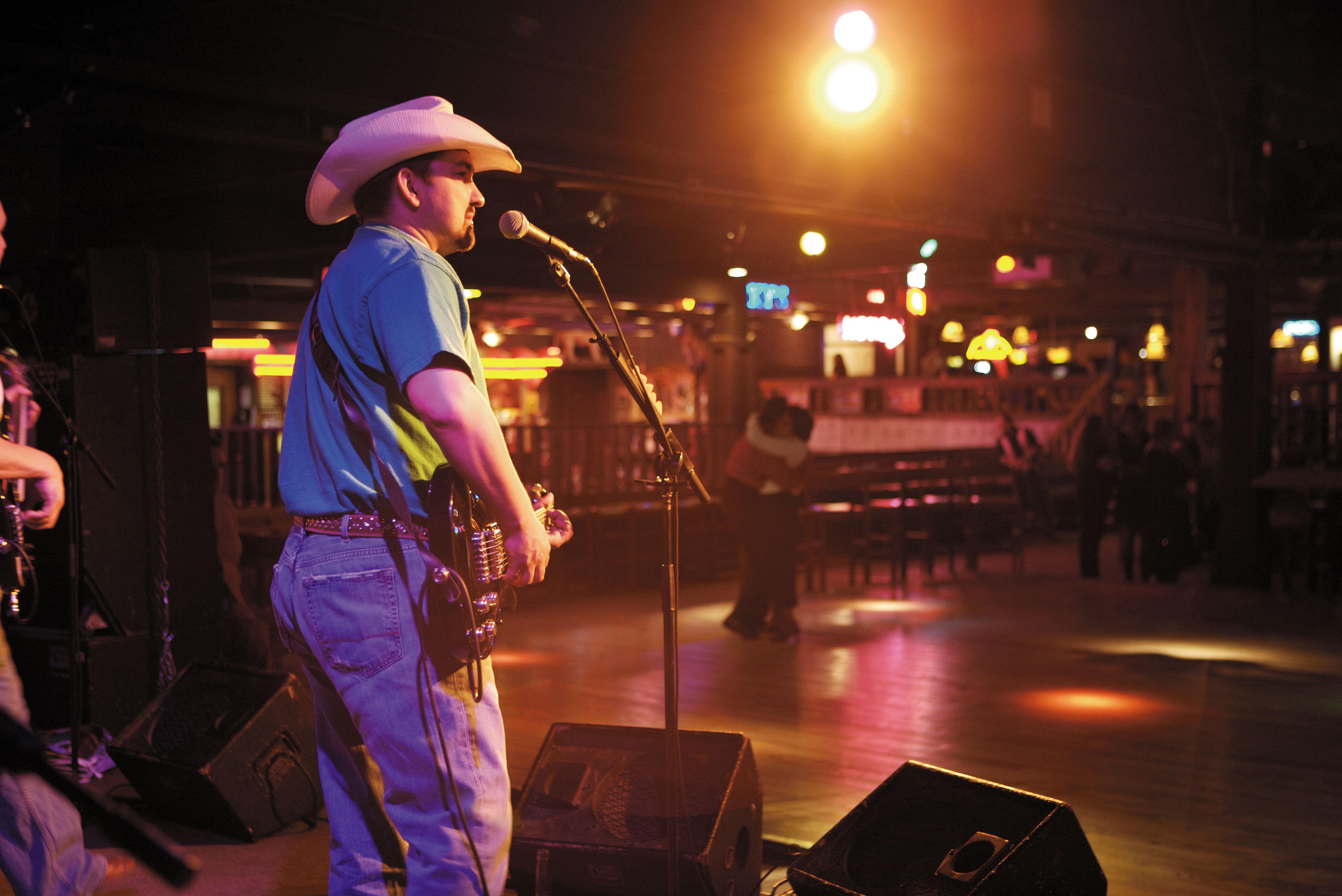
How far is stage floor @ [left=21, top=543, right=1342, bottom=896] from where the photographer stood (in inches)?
150

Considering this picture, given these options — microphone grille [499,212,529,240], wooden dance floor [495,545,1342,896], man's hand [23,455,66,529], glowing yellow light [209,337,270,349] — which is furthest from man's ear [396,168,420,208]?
glowing yellow light [209,337,270,349]

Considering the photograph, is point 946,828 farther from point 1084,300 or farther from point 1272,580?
point 1084,300

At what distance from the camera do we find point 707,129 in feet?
24.0

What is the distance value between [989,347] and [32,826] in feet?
71.6

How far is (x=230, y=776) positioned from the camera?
3.72 meters

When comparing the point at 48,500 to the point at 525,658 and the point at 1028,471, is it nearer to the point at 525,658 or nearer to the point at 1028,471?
the point at 525,658

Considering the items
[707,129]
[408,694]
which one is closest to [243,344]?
[707,129]

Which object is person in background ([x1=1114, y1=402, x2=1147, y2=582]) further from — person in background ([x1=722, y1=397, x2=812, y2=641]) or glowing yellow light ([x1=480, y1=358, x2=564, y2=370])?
glowing yellow light ([x1=480, y1=358, x2=564, y2=370])

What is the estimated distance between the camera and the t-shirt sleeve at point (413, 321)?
5.98ft

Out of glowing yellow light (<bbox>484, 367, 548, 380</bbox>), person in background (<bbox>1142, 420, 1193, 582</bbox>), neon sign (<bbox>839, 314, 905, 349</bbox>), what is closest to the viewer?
person in background (<bbox>1142, 420, 1193, 582</bbox>)

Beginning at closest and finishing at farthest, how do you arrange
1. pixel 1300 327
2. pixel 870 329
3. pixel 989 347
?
pixel 870 329 < pixel 989 347 < pixel 1300 327

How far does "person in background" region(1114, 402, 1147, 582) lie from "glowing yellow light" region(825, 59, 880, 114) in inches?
216

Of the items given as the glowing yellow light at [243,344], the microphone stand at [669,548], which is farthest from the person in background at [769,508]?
the glowing yellow light at [243,344]

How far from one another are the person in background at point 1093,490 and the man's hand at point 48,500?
30.3 feet
